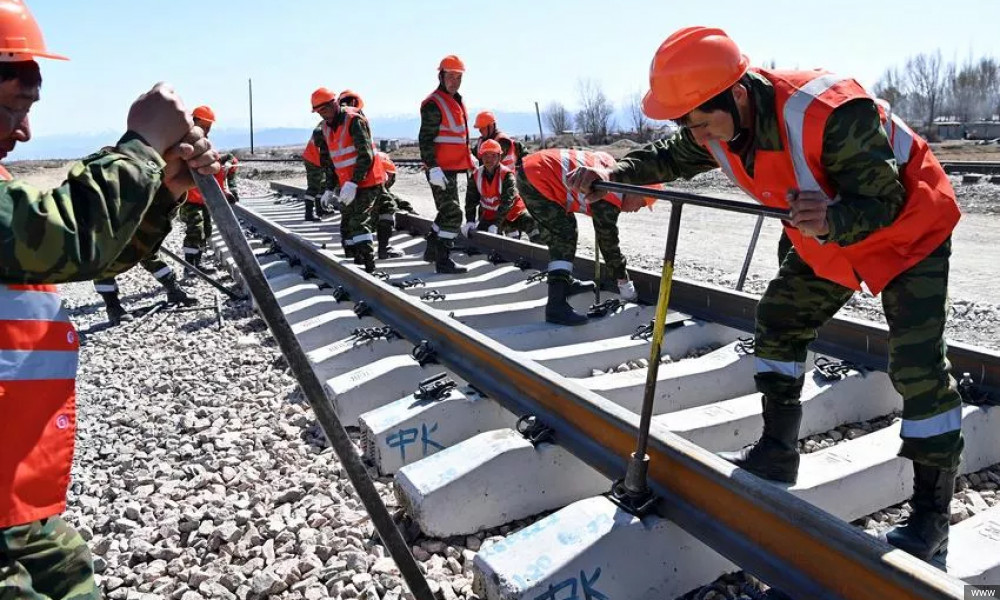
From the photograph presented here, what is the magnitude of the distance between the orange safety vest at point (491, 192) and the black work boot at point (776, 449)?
6.88 m

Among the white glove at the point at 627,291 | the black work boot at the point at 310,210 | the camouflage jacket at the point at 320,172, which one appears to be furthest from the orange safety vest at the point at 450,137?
the black work boot at the point at 310,210

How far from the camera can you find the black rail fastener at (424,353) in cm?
418

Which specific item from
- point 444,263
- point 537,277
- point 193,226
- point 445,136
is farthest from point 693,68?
point 193,226

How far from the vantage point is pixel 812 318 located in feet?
9.98

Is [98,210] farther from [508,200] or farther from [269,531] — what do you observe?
[508,200]

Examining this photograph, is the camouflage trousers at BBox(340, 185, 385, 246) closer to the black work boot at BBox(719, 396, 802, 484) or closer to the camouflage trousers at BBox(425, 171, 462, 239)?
the camouflage trousers at BBox(425, 171, 462, 239)

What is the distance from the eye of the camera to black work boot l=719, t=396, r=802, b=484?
9.36ft

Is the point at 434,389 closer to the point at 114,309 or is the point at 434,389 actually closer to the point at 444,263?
the point at 444,263

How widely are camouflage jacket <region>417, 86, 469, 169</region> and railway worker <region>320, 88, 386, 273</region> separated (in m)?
0.57

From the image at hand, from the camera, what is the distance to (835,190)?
2.63 meters

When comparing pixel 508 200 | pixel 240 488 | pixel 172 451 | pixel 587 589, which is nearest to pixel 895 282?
pixel 587 589

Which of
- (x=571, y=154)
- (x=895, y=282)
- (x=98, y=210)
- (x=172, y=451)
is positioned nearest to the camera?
(x=98, y=210)

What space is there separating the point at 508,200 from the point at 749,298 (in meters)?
5.22

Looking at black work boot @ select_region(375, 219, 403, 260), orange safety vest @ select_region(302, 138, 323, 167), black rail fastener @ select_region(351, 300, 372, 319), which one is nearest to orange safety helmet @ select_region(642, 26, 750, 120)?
black rail fastener @ select_region(351, 300, 372, 319)
